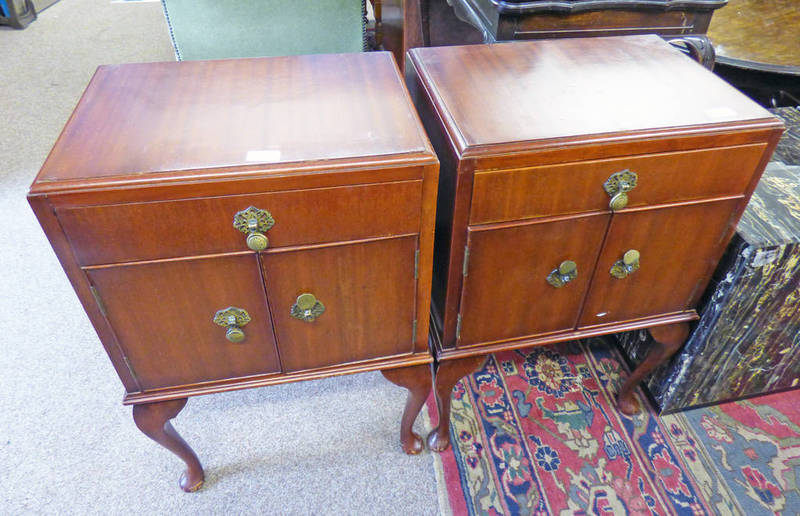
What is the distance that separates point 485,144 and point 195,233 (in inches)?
12.2

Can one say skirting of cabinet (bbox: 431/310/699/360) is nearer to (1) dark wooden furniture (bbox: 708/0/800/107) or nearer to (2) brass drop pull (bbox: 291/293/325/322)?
(2) brass drop pull (bbox: 291/293/325/322)

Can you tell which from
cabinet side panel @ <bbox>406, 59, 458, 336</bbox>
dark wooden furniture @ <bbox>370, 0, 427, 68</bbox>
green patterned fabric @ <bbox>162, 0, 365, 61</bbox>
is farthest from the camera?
dark wooden furniture @ <bbox>370, 0, 427, 68</bbox>

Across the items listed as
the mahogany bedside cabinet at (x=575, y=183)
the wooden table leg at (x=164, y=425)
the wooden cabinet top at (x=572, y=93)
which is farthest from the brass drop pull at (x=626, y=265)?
the wooden table leg at (x=164, y=425)

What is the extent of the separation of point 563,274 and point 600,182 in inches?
5.3

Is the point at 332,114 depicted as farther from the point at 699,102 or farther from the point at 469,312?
the point at 699,102

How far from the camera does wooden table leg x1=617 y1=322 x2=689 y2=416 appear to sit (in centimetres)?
85

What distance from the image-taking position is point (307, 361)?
28.0 inches

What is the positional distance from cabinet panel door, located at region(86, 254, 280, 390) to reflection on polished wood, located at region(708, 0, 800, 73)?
3.84 feet

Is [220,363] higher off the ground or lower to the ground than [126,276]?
lower

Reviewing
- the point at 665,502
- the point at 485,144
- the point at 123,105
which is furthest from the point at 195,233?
the point at 665,502

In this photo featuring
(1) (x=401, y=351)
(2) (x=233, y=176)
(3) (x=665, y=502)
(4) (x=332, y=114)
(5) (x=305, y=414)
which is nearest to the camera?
(2) (x=233, y=176)

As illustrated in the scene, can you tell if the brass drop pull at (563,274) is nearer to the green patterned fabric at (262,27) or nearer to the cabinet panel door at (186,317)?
the cabinet panel door at (186,317)

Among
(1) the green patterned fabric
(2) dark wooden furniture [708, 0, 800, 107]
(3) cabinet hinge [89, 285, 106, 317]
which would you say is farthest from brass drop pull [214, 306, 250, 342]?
(2) dark wooden furniture [708, 0, 800, 107]

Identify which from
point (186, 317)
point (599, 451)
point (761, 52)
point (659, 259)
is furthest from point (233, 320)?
point (761, 52)
